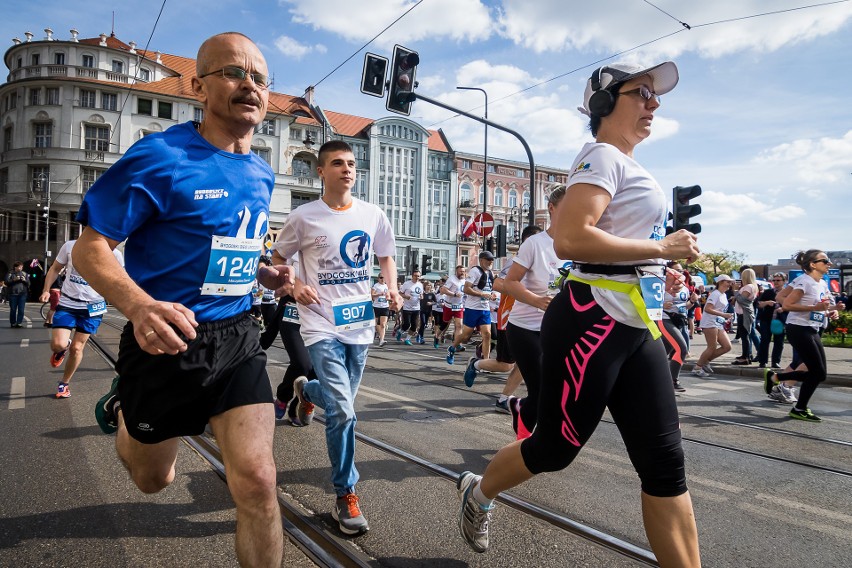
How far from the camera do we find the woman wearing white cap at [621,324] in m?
2.14

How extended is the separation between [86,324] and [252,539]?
245 inches

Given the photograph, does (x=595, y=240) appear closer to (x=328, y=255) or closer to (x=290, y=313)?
(x=328, y=255)

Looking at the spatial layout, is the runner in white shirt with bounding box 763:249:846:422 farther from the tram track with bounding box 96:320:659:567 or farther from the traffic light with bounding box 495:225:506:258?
the traffic light with bounding box 495:225:506:258

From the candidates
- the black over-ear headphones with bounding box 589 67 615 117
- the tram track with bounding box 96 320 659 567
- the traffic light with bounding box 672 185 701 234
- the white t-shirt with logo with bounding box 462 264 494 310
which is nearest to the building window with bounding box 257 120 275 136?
→ the white t-shirt with logo with bounding box 462 264 494 310

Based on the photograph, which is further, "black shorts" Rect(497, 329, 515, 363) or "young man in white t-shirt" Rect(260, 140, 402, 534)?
"black shorts" Rect(497, 329, 515, 363)

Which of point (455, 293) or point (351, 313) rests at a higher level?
point (455, 293)

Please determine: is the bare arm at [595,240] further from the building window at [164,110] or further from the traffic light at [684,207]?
the building window at [164,110]

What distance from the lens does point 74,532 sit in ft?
10.00

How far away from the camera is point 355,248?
3.83 meters

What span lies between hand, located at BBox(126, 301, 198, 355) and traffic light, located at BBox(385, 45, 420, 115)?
A: 1017cm

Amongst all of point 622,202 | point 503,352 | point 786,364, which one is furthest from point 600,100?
point 786,364

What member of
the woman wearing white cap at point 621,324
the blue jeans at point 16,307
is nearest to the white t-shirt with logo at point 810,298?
the woman wearing white cap at point 621,324

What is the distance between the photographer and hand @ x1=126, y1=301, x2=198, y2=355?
1.79m

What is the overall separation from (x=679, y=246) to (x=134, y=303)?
1842 mm
